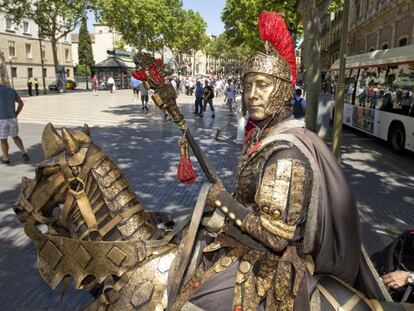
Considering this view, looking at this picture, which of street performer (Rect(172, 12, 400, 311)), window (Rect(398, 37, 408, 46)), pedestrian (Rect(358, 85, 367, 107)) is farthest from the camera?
window (Rect(398, 37, 408, 46))

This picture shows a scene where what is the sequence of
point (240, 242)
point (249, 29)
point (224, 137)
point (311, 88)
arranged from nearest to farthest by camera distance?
point (240, 242)
point (311, 88)
point (224, 137)
point (249, 29)

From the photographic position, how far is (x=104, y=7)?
37.0 meters

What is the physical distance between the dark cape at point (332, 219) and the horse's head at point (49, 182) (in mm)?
1300

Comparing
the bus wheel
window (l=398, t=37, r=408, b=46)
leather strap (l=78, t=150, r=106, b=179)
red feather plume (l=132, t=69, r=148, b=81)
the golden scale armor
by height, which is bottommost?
the bus wheel

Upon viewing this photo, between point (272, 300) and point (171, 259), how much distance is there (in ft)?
2.12

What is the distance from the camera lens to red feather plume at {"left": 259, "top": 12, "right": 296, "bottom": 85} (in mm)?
2215

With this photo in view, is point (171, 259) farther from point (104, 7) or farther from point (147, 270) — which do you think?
point (104, 7)

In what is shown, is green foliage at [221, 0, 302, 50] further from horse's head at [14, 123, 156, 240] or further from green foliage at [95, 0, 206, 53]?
horse's head at [14, 123, 156, 240]

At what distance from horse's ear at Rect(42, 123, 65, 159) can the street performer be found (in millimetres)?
1071

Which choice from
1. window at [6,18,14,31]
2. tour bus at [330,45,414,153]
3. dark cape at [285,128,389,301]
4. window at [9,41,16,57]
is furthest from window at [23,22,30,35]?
dark cape at [285,128,389,301]

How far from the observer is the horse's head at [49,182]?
7.76 ft

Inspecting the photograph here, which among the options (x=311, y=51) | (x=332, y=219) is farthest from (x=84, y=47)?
(x=332, y=219)

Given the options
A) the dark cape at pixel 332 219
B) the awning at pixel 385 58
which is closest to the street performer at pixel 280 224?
the dark cape at pixel 332 219

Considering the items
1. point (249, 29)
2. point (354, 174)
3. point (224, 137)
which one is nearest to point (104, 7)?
point (249, 29)
